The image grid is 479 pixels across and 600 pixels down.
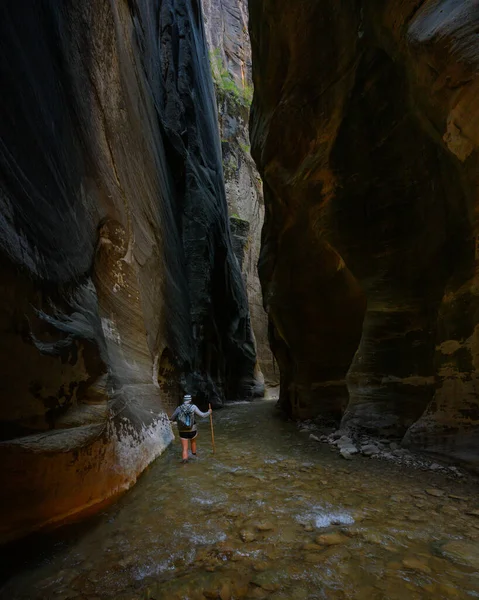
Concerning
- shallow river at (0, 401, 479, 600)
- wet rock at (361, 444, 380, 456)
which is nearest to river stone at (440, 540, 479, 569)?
shallow river at (0, 401, 479, 600)

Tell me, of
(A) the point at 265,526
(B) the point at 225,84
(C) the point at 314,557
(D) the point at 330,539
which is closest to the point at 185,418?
(A) the point at 265,526

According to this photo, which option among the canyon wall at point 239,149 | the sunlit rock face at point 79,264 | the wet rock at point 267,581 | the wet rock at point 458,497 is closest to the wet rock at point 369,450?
the wet rock at point 458,497

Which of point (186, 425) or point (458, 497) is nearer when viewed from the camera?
point (458, 497)

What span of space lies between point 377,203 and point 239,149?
102 feet

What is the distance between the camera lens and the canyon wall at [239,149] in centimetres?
3142

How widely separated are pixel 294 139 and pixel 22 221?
24.2 feet

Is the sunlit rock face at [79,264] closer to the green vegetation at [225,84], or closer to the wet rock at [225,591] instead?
the wet rock at [225,591]

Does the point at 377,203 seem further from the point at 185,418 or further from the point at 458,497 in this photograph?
Answer: the point at 185,418

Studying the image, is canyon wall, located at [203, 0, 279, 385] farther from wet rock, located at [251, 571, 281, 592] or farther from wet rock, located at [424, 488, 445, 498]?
wet rock, located at [251, 571, 281, 592]

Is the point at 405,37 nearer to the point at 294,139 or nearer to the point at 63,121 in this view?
the point at 294,139

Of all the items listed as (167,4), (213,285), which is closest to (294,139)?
(213,285)

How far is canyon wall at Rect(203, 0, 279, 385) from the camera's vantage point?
3142 cm

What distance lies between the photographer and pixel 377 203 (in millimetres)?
7012

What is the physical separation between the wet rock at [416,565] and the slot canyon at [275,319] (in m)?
0.03
